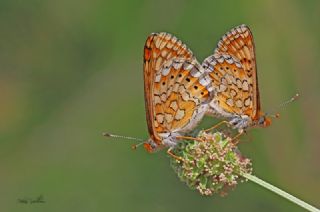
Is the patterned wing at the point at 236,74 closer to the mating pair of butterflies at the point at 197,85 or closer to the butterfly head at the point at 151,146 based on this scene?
the mating pair of butterflies at the point at 197,85

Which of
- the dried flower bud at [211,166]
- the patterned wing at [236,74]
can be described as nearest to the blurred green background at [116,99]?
the patterned wing at [236,74]

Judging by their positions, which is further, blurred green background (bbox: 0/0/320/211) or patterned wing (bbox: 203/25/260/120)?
blurred green background (bbox: 0/0/320/211)

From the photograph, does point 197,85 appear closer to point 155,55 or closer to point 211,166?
point 155,55

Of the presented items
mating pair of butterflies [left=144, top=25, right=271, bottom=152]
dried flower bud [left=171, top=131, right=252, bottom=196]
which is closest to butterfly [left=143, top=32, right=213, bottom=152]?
mating pair of butterflies [left=144, top=25, right=271, bottom=152]

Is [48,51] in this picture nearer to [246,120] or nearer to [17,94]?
[17,94]

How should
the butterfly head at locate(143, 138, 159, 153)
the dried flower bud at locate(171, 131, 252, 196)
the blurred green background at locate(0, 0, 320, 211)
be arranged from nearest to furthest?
the dried flower bud at locate(171, 131, 252, 196) < the butterfly head at locate(143, 138, 159, 153) < the blurred green background at locate(0, 0, 320, 211)

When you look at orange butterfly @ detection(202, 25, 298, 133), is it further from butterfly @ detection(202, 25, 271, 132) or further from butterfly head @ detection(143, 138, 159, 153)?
butterfly head @ detection(143, 138, 159, 153)

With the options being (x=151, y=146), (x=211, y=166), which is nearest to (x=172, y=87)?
(x=151, y=146)

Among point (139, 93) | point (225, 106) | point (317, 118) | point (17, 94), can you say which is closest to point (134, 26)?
point (139, 93)
